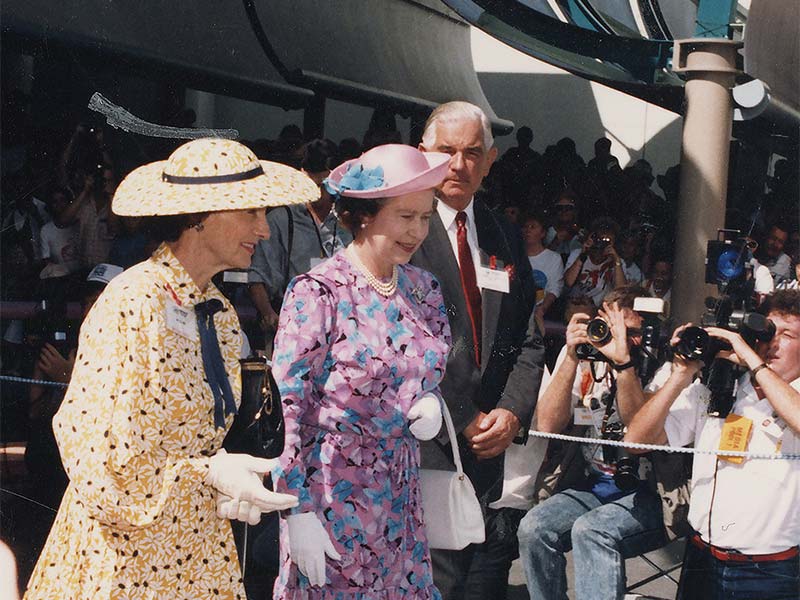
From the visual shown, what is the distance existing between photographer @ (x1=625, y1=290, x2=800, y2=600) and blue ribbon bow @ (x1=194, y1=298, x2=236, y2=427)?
1.92 m

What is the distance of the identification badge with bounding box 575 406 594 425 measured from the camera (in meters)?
4.63

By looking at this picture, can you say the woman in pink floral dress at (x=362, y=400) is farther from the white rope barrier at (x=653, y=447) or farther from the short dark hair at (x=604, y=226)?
the short dark hair at (x=604, y=226)

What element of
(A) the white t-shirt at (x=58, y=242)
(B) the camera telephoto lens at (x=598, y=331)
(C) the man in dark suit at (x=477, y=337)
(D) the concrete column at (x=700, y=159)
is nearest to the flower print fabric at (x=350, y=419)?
(C) the man in dark suit at (x=477, y=337)

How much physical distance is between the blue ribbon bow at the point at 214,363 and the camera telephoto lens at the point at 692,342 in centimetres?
191

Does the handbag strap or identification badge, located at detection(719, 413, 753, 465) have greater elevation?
the handbag strap

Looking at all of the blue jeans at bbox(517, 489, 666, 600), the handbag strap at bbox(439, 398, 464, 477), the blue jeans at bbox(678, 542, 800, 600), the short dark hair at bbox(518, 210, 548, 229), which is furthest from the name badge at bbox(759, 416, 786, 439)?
the short dark hair at bbox(518, 210, 548, 229)

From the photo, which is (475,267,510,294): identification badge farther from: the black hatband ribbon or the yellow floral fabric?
the yellow floral fabric

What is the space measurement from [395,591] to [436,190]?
132 centimetres

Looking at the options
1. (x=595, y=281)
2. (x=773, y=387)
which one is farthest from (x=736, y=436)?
(x=595, y=281)

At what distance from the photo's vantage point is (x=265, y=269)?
528cm

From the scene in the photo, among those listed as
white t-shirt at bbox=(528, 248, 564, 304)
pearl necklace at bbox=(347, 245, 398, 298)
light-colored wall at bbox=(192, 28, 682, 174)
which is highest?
light-colored wall at bbox=(192, 28, 682, 174)

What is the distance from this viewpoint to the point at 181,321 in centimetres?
260

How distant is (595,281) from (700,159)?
4.96 feet

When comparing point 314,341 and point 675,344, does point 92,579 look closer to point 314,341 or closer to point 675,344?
point 314,341
